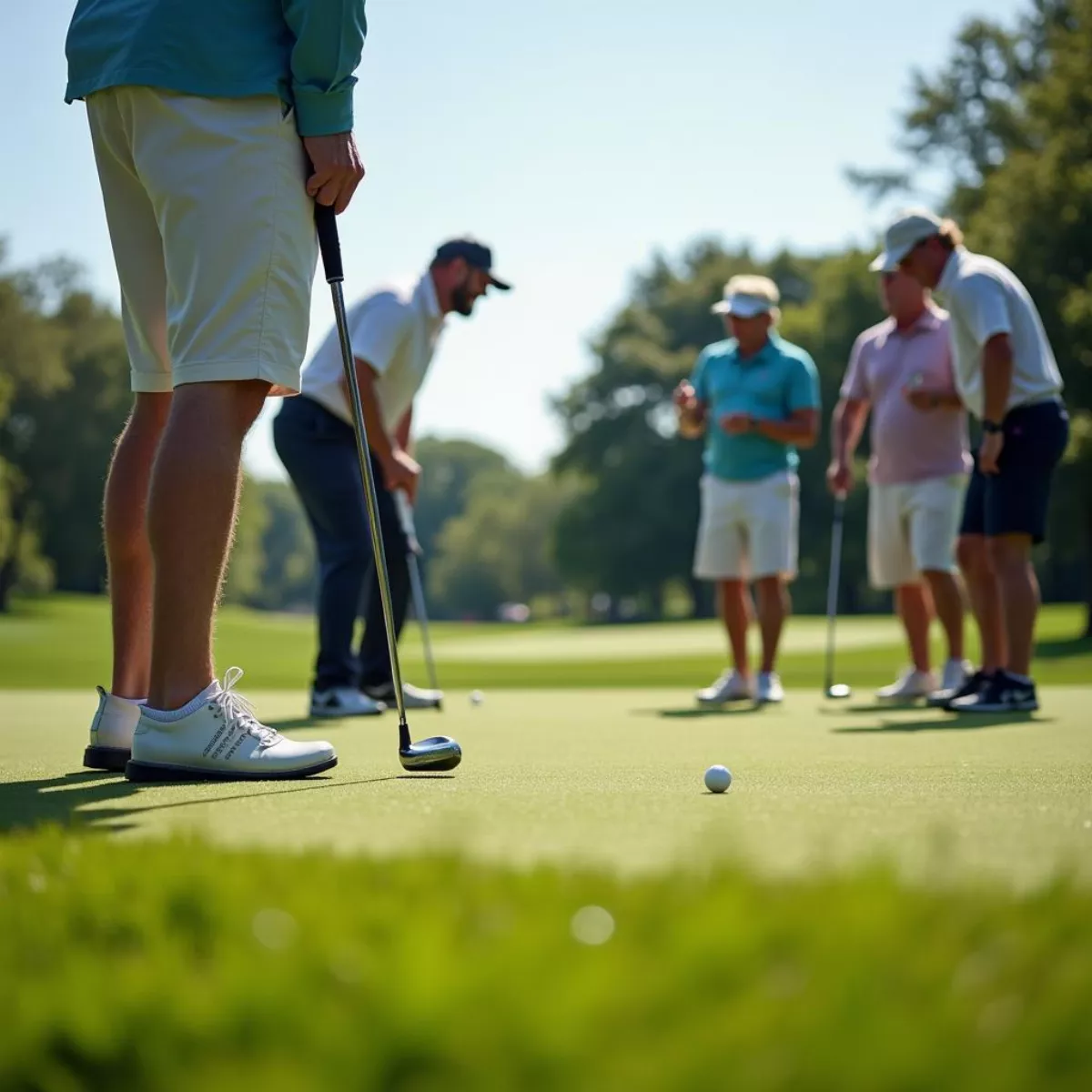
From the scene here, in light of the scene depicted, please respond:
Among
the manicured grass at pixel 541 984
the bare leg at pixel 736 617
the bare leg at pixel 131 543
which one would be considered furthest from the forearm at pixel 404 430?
the manicured grass at pixel 541 984

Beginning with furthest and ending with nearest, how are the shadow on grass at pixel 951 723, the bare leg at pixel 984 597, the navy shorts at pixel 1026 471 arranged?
1. the bare leg at pixel 984 597
2. the navy shorts at pixel 1026 471
3. the shadow on grass at pixel 951 723

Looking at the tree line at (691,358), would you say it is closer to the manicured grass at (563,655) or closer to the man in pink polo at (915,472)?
the manicured grass at (563,655)

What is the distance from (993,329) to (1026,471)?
2.17 feet

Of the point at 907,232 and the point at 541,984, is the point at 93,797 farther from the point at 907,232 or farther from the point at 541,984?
the point at 907,232

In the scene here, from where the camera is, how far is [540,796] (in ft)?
9.47

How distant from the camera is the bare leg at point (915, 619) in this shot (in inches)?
337

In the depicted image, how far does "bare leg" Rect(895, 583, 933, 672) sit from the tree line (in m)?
14.8

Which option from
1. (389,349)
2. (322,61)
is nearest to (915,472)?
(389,349)

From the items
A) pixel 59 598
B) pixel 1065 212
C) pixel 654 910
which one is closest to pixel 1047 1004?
pixel 654 910

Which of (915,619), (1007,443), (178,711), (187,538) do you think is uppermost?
(1007,443)

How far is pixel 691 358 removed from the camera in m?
55.7

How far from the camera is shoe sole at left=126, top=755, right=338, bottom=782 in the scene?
3.31m

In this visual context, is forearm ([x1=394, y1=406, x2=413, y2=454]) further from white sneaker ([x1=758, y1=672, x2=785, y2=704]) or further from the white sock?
the white sock

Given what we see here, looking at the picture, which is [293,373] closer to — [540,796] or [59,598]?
[540,796]
